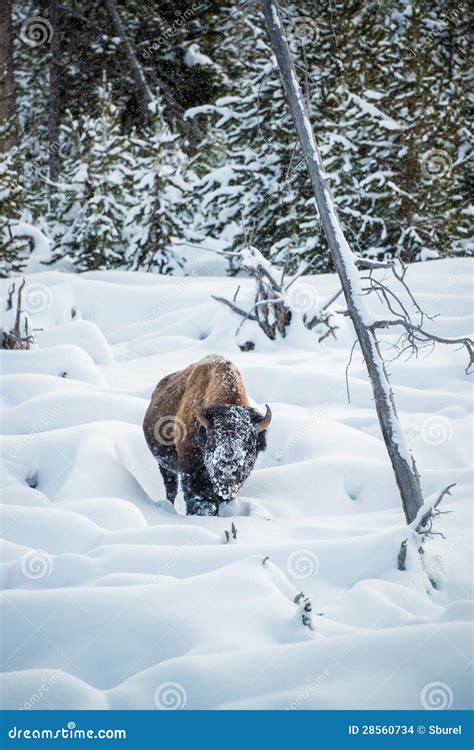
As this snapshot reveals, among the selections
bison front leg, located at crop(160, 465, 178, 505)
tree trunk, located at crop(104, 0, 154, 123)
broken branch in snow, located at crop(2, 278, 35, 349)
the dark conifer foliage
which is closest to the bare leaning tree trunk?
bison front leg, located at crop(160, 465, 178, 505)

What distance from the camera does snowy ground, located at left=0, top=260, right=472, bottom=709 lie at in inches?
108

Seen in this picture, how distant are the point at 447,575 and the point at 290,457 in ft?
7.74

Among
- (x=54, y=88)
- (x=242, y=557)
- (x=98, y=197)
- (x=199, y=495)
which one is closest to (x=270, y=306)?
(x=199, y=495)

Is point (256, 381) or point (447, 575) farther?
point (256, 381)

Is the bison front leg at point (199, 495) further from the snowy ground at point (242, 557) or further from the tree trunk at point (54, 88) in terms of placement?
the tree trunk at point (54, 88)

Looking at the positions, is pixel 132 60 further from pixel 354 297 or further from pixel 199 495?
pixel 354 297

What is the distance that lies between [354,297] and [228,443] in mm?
1346

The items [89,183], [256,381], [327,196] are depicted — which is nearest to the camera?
[327,196]

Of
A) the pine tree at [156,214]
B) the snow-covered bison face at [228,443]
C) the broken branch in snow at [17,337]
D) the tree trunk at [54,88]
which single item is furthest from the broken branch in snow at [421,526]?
the tree trunk at [54,88]

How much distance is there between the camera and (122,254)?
15203mm

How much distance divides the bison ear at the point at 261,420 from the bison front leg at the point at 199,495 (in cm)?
58

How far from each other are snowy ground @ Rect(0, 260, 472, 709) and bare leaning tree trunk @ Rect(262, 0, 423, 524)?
0.35 meters
